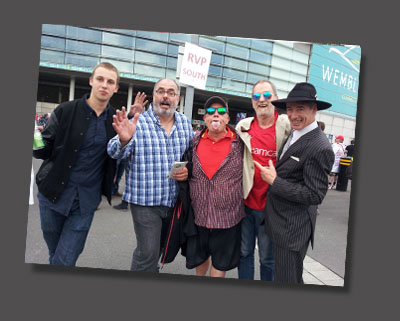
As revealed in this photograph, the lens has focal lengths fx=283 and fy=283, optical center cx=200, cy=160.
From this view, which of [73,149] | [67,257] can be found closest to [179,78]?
[73,149]

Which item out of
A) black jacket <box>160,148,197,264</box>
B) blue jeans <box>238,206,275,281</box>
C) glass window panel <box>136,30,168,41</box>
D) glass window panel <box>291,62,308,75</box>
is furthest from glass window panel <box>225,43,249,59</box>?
blue jeans <box>238,206,275,281</box>

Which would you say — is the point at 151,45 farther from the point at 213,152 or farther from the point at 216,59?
the point at 213,152

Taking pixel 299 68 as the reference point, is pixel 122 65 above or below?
below

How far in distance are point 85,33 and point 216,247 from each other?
2.19m

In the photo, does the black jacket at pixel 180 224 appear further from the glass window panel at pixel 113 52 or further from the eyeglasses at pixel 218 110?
the glass window panel at pixel 113 52

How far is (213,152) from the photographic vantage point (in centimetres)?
228

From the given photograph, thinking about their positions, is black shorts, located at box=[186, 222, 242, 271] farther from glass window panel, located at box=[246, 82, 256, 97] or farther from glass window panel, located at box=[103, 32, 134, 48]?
glass window panel, located at box=[103, 32, 134, 48]

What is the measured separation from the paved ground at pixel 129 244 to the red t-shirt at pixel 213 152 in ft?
→ 2.85

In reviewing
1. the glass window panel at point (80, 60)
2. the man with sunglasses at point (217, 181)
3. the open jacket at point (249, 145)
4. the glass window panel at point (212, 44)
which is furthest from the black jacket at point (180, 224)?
the glass window panel at point (80, 60)

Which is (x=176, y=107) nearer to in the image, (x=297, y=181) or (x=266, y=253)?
(x=297, y=181)

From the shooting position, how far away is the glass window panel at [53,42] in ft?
8.27

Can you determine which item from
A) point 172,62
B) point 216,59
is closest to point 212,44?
point 216,59

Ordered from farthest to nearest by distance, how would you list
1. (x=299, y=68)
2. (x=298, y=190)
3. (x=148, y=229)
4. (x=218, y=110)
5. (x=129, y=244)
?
(x=129, y=244)
(x=299, y=68)
(x=148, y=229)
(x=218, y=110)
(x=298, y=190)

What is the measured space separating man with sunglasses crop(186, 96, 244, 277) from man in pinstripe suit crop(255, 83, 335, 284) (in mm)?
240
